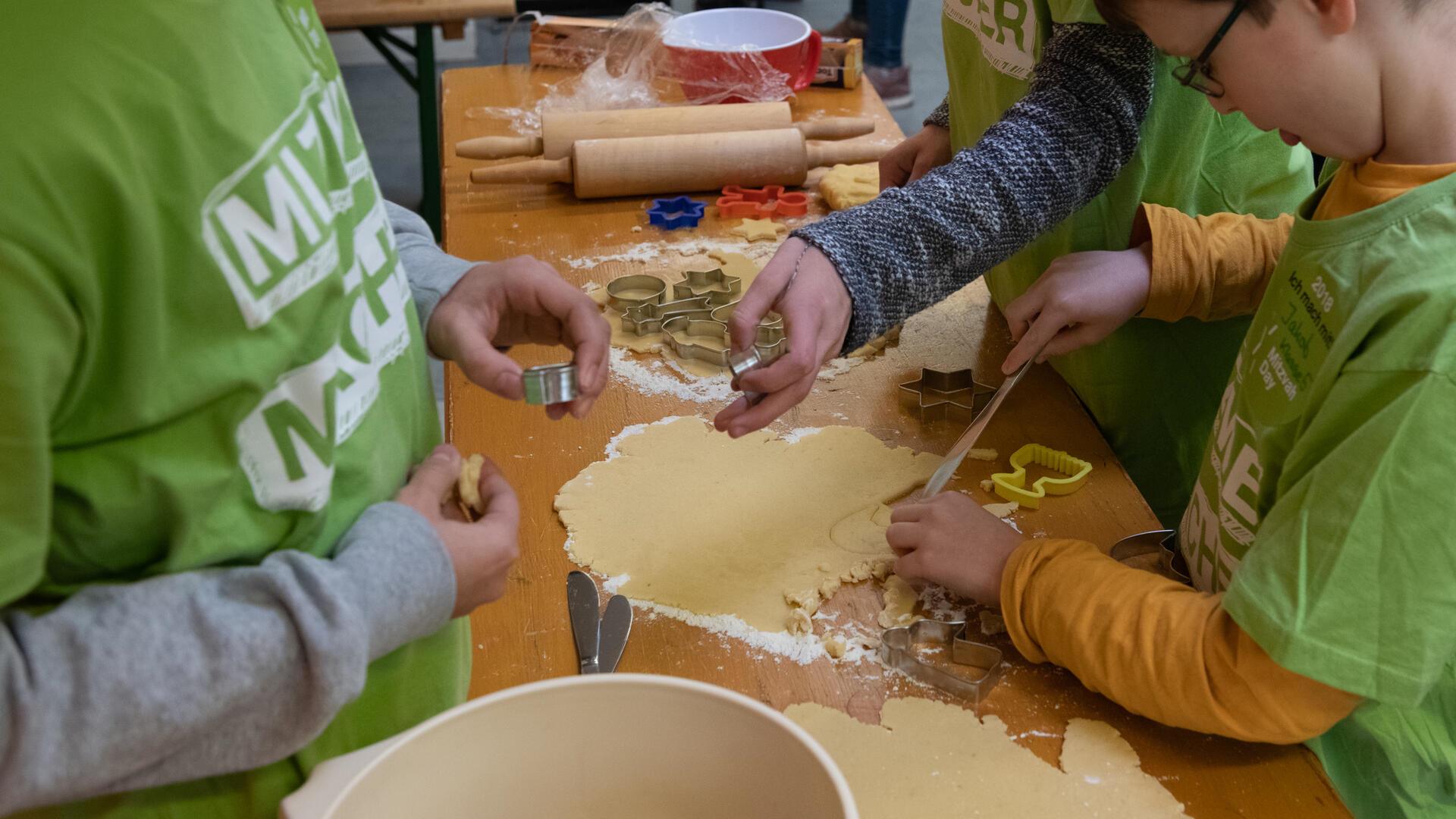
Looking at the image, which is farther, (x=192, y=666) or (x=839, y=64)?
(x=839, y=64)

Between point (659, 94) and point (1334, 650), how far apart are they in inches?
62.1

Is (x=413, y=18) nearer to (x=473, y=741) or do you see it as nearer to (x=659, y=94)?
(x=659, y=94)

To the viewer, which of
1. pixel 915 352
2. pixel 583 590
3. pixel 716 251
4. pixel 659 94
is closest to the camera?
pixel 583 590

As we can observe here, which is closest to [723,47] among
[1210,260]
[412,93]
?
[1210,260]

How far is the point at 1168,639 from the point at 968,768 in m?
0.17

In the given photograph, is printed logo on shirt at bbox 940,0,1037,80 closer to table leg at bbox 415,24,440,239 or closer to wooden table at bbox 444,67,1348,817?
wooden table at bbox 444,67,1348,817

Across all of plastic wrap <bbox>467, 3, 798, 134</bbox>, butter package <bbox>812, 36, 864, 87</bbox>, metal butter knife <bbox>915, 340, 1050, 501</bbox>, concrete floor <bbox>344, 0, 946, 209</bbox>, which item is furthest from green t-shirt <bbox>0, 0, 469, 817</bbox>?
concrete floor <bbox>344, 0, 946, 209</bbox>

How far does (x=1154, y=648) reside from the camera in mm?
760

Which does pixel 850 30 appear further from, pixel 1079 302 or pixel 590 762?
pixel 590 762

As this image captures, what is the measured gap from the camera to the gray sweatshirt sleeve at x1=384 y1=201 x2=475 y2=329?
84 centimetres

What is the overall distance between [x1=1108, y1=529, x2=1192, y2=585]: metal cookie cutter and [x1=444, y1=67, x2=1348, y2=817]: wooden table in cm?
2

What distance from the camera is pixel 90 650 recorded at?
483mm

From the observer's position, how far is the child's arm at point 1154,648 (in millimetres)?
713

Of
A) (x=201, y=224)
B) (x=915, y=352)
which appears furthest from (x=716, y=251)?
(x=201, y=224)
